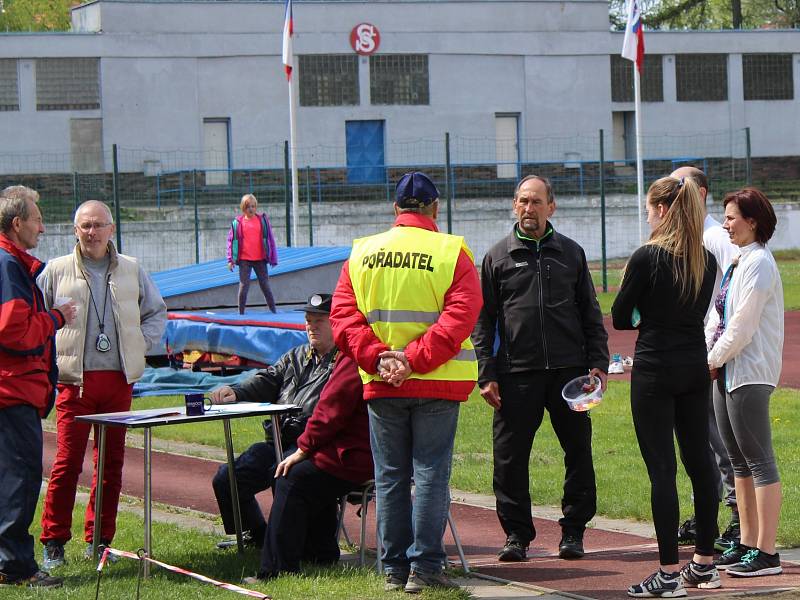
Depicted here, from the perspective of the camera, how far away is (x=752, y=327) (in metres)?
6.57

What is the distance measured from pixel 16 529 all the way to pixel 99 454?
635mm

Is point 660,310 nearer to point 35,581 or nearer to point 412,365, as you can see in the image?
point 412,365

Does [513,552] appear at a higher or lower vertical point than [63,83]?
lower

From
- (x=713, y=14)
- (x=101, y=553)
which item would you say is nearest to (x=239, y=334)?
(x=101, y=553)

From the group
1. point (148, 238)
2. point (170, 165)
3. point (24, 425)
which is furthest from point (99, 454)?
point (170, 165)

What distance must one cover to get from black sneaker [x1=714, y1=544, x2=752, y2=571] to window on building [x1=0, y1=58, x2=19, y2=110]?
126ft

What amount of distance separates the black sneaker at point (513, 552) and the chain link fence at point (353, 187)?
24517 mm

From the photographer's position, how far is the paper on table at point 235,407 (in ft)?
23.0

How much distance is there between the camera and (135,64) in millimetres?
42281

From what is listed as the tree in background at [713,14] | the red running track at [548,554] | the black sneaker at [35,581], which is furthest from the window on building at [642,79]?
the black sneaker at [35,581]

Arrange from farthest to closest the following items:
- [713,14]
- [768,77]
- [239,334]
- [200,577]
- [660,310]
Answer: [713,14] < [768,77] < [239,334] < [660,310] < [200,577]

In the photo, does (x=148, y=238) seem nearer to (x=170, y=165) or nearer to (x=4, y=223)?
(x=170, y=165)

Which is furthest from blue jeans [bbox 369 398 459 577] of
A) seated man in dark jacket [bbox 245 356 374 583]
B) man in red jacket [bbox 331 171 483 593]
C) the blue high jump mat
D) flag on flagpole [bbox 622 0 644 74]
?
flag on flagpole [bbox 622 0 644 74]

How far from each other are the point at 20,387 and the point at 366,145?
38.3m
